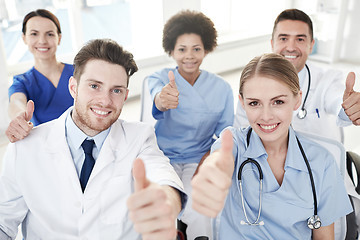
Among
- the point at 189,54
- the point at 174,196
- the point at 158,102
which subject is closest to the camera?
the point at 174,196

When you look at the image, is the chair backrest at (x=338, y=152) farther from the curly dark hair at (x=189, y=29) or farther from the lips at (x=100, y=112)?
the curly dark hair at (x=189, y=29)

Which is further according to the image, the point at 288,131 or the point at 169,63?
the point at 169,63

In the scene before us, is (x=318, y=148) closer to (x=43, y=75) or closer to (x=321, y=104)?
(x=321, y=104)

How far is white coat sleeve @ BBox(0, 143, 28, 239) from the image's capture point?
3.94 ft

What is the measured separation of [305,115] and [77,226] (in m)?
1.27

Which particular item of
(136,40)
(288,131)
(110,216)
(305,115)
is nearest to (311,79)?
(305,115)

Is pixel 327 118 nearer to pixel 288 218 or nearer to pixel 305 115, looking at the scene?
pixel 305 115

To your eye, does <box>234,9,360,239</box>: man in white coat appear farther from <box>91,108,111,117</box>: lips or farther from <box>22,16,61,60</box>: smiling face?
<box>22,16,61,60</box>: smiling face

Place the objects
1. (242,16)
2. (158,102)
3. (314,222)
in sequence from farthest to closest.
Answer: (242,16), (158,102), (314,222)

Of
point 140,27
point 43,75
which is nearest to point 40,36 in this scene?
point 43,75

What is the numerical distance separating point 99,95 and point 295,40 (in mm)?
1217

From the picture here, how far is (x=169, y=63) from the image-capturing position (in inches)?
175

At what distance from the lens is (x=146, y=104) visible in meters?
2.08

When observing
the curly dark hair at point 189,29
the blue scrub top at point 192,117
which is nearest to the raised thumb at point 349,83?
the blue scrub top at point 192,117
